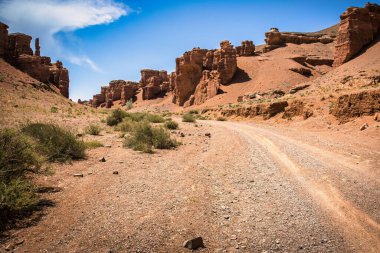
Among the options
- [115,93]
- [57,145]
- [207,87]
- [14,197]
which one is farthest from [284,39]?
[14,197]

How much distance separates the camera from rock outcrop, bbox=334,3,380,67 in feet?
141

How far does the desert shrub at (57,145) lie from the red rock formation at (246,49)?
234ft

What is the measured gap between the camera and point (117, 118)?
2300 centimetres

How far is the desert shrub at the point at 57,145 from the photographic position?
8859 millimetres

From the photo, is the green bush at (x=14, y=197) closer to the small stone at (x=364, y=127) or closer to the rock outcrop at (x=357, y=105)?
the small stone at (x=364, y=127)

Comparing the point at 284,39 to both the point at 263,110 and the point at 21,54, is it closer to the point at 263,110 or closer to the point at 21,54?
the point at 263,110

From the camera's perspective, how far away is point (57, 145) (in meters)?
9.39

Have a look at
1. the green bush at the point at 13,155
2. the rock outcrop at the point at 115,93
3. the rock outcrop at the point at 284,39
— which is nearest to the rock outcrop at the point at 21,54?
the green bush at the point at 13,155

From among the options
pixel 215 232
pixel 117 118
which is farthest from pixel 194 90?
pixel 215 232

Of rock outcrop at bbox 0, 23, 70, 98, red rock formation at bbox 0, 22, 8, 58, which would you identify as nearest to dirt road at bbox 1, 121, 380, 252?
rock outcrop at bbox 0, 23, 70, 98

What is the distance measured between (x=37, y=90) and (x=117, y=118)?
15681 millimetres

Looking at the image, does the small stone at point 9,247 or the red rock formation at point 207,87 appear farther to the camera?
the red rock formation at point 207,87

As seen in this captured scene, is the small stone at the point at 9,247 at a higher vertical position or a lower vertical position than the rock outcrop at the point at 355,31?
lower

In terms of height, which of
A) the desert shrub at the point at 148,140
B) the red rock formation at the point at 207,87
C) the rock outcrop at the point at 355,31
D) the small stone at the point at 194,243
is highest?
the rock outcrop at the point at 355,31
